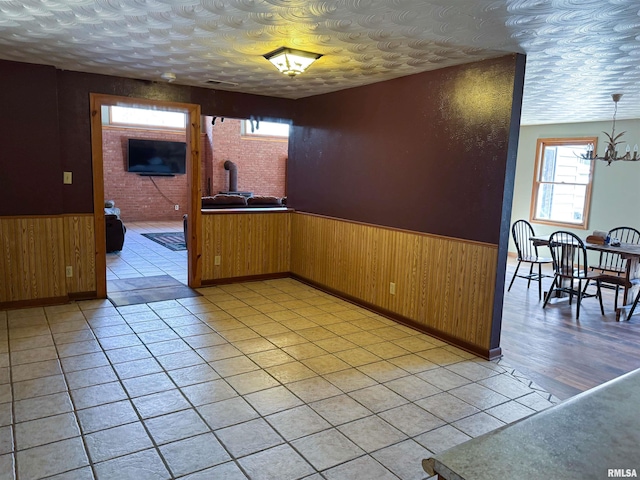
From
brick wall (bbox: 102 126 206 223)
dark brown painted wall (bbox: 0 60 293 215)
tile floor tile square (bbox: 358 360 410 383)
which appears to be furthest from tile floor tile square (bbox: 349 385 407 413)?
brick wall (bbox: 102 126 206 223)

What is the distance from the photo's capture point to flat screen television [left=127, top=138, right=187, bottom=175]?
10.8 metres

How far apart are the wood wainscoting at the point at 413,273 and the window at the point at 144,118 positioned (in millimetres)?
7151

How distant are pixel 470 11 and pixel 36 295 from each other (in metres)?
4.48

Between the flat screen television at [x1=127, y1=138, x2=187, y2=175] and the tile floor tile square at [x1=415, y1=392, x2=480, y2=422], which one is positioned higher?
the flat screen television at [x1=127, y1=138, x2=187, y2=175]

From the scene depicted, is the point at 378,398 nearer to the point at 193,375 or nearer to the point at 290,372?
the point at 290,372

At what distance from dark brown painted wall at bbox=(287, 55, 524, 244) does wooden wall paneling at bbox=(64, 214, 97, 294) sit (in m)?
2.53

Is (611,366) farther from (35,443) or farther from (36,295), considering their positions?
(36,295)

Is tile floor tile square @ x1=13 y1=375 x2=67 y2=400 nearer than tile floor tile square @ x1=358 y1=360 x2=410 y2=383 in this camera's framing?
→ Yes

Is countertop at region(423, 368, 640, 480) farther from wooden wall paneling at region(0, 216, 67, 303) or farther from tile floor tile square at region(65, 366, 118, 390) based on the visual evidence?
wooden wall paneling at region(0, 216, 67, 303)

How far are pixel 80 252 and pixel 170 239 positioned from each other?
4029 millimetres

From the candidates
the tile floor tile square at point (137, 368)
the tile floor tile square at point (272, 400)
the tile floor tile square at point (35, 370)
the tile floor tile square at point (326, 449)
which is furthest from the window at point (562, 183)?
the tile floor tile square at point (35, 370)

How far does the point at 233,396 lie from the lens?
9.12 feet

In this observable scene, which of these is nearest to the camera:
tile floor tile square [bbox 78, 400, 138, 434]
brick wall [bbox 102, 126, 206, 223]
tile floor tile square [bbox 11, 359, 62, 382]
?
tile floor tile square [bbox 78, 400, 138, 434]

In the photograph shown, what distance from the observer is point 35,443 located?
7.37 feet
